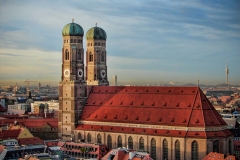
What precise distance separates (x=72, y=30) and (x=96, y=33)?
8772mm

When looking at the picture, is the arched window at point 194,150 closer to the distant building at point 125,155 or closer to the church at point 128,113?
the church at point 128,113

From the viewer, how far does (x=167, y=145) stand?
10556 cm

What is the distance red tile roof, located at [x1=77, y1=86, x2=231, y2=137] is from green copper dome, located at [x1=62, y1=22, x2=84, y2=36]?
565 inches

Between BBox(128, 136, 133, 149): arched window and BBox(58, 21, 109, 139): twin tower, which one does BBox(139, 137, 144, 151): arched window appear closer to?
BBox(128, 136, 133, 149): arched window

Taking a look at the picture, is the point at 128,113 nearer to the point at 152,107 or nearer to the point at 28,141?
the point at 152,107

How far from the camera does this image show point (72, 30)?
405 feet

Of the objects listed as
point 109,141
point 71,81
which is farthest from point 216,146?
point 71,81

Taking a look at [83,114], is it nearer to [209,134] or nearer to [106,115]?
[106,115]

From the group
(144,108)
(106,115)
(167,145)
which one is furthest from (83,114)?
(167,145)

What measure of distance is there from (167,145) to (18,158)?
30615 mm

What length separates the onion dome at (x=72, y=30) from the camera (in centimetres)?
12331

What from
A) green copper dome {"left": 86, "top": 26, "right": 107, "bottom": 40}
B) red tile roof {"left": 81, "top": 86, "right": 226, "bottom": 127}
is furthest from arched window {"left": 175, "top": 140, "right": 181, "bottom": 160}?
green copper dome {"left": 86, "top": 26, "right": 107, "bottom": 40}

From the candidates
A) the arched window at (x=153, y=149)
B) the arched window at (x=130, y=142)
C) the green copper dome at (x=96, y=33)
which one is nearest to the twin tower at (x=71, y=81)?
the green copper dome at (x=96, y=33)

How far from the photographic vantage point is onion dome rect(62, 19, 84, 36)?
405 feet
